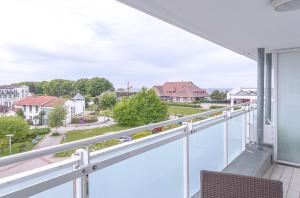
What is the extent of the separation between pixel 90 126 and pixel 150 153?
21.0 feet

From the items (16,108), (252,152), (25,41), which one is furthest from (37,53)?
(252,152)

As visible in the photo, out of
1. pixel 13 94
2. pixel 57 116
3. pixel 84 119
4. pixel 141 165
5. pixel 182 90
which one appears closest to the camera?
pixel 141 165

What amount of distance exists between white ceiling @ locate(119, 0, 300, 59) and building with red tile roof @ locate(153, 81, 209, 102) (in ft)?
17.5

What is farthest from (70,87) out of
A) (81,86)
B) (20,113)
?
(20,113)

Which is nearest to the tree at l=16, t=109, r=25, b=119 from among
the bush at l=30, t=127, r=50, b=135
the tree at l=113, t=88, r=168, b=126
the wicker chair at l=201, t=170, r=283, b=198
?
the bush at l=30, t=127, r=50, b=135

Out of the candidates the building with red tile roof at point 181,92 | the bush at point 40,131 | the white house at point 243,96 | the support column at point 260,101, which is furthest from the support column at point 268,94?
the bush at point 40,131

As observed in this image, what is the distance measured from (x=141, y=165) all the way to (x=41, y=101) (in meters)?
4.51

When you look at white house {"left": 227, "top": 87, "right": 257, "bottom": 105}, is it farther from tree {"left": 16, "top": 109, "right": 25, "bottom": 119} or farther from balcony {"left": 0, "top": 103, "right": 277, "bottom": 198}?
tree {"left": 16, "top": 109, "right": 25, "bottom": 119}

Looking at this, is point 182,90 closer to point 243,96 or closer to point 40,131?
point 243,96

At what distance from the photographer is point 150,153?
6.22 ft

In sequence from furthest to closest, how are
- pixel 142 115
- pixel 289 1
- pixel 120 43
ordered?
pixel 120 43 → pixel 142 115 → pixel 289 1

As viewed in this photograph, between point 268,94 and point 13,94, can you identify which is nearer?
point 13,94

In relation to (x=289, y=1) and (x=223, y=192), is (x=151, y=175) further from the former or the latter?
(x=289, y=1)

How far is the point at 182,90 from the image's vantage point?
956cm
